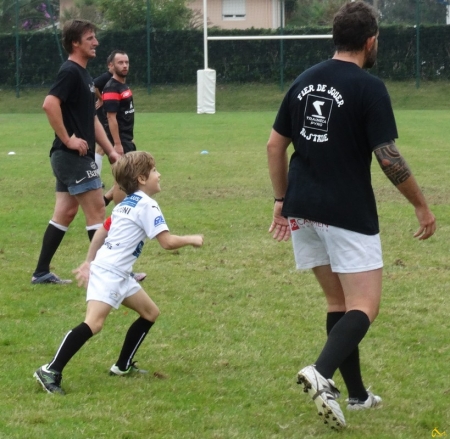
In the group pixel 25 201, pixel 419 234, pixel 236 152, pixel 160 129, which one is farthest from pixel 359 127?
pixel 160 129

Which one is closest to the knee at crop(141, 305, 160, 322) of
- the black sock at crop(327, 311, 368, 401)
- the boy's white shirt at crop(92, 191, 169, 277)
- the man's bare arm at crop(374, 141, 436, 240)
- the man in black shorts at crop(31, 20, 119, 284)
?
the boy's white shirt at crop(92, 191, 169, 277)

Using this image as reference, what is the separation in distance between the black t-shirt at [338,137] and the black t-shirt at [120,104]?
6.00 meters

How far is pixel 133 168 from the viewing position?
188 inches

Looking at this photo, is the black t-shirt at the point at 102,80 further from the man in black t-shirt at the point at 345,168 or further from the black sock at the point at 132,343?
the man in black t-shirt at the point at 345,168

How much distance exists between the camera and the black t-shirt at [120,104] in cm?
1004

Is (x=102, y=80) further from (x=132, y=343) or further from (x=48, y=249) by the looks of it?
(x=132, y=343)

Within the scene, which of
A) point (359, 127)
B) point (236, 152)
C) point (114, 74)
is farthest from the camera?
point (236, 152)

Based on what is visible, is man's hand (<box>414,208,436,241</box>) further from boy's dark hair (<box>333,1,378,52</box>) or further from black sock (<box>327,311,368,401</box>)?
boy's dark hair (<box>333,1,378,52</box>)

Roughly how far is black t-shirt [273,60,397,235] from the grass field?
40.1 inches

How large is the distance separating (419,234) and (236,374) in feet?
4.67

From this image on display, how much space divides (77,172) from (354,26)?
11.1 feet

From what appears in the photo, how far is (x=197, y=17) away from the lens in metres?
42.2

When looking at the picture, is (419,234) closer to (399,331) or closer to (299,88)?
(299,88)

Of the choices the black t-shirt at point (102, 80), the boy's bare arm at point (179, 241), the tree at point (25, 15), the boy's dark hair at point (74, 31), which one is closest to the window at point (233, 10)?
the tree at point (25, 15)
